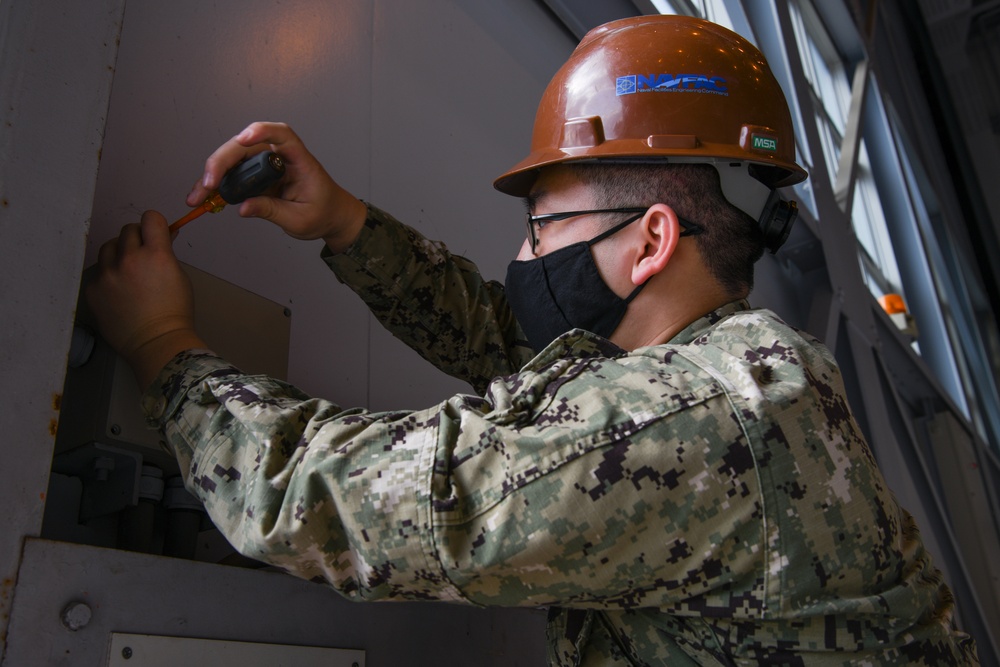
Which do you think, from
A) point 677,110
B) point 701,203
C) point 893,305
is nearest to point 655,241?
point 701,203

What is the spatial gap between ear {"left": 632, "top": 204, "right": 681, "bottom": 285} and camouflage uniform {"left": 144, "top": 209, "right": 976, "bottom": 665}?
0.26 m

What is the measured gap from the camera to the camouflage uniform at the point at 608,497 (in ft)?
3.02

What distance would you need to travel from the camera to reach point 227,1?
1.56 m

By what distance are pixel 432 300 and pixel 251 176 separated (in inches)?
19.4

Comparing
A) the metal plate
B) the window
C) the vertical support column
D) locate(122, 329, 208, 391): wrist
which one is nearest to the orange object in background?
the window

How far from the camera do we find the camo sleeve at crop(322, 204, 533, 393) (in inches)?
59.7

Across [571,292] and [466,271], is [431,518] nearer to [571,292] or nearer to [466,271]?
[571,292]

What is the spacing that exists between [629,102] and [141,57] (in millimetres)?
756

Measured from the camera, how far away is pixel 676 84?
1.40m

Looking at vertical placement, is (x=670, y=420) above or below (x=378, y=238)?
below

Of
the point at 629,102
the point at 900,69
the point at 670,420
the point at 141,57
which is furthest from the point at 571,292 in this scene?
the point at 900,69

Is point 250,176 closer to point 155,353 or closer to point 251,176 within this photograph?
point 251,176

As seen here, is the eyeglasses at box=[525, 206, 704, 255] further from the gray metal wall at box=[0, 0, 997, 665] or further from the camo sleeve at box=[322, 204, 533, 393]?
the gray metal wall at box=[0, 0, 997, 665]

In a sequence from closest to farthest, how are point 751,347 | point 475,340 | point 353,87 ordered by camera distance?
point 751,347 → point 475,340 → point 353,87
